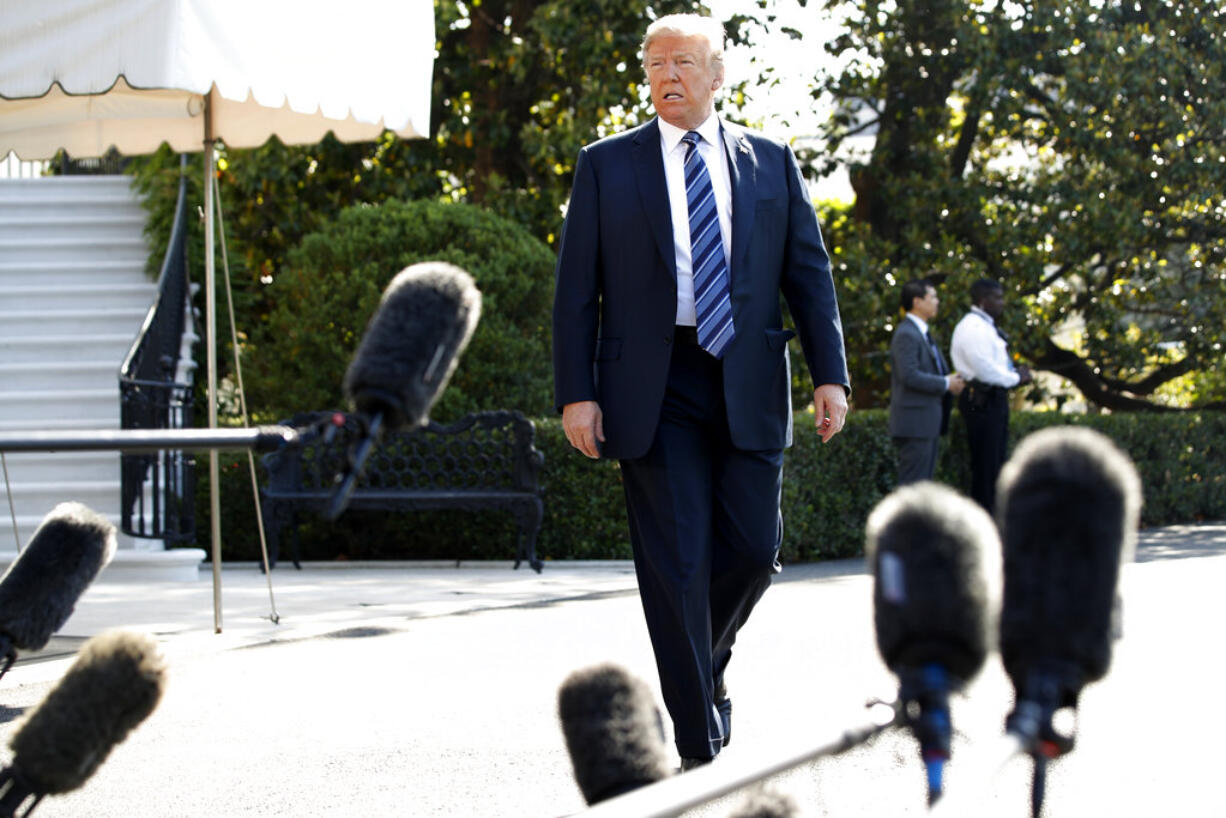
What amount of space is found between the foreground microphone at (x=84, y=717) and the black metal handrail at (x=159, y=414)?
7.83 meters

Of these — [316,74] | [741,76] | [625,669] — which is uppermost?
[741,76]

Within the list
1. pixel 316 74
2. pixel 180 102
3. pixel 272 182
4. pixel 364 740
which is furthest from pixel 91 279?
pixel 364 740

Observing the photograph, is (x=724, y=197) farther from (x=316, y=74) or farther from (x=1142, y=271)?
(x=1142, y=271)

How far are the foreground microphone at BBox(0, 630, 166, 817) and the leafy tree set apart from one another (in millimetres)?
13715

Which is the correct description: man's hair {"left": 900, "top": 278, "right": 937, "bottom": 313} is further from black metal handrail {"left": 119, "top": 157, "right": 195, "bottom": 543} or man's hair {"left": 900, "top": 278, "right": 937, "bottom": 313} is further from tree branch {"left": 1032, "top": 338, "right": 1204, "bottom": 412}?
tree branch {"left": 1032, "top": 338, "right": 1204, "bottom": 412}

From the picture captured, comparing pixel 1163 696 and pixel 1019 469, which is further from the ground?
pixel 1019 469

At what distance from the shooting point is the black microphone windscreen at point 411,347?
5.16 feet

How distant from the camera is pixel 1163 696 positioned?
5770 millimetres

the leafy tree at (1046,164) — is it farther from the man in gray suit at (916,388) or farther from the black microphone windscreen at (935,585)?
the black microphone windscreen at (935,585)

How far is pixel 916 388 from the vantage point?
11789 millimetres

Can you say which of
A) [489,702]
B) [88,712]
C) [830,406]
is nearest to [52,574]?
[88,712]

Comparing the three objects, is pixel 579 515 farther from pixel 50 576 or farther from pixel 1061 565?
pixel 1061 565

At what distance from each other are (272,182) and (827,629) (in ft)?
31.0

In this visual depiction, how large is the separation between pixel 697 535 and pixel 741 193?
3.23ft
